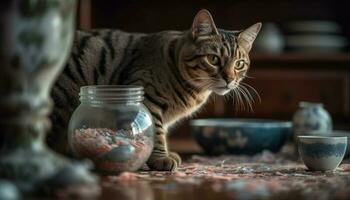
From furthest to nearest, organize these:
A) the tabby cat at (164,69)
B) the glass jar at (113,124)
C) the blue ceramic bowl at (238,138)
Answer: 1. the blue ceramic bowl at (238,138)
2. the tabby cat at (164,69)
3. the glass jar at (113,124)

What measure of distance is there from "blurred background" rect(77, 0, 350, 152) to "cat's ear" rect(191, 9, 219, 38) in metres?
1.14

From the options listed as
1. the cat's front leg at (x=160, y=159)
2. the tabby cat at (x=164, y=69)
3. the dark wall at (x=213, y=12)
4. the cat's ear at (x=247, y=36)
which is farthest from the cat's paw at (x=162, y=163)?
the dark wall at (x=213, y=12)

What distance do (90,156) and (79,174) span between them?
30 centimetres

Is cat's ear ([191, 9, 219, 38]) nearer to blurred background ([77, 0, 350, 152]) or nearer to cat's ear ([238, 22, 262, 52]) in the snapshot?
cat's ear ([238, 22, 262, 52])

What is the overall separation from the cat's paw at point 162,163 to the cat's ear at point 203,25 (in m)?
0.37

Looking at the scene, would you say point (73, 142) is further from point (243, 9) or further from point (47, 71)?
point (243, 9)

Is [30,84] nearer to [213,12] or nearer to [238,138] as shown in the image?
[238,138]

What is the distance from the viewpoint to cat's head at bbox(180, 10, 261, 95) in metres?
1.66

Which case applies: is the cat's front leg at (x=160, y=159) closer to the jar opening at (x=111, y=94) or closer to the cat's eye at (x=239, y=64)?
the jar opening at (x=111, y=94)

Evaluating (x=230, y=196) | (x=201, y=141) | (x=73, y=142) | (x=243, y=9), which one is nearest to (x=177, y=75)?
(x=201, y=141)

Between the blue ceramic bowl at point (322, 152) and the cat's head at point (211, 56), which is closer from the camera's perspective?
the blue ceramic bowl at point (322, 152)

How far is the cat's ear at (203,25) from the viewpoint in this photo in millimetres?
1651

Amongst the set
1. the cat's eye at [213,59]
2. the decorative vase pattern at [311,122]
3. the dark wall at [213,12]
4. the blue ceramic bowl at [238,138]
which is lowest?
the blue ceramic bowl at [238,138]

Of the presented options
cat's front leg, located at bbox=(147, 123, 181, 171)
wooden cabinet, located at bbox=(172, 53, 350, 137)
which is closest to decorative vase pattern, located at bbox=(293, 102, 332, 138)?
cat's front leg, located at bbox=(147, 123, 181, 171)
